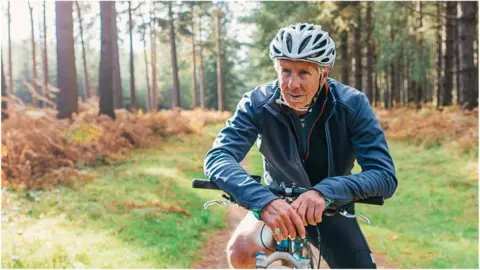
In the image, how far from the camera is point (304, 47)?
8.96 ft

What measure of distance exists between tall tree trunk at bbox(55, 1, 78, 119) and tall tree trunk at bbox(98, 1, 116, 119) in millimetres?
1804

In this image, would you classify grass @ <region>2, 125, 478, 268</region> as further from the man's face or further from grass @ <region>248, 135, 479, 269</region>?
the man's face

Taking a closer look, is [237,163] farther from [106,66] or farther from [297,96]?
[106,66]

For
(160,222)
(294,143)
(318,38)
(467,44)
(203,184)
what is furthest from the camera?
(467,44)

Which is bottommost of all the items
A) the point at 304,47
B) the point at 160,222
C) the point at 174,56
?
the point at 160,222

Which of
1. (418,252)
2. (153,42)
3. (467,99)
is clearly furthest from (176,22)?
(418,252)

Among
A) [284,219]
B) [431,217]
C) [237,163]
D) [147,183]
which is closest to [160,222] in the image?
[147,183]

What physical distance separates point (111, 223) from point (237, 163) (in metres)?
4.85

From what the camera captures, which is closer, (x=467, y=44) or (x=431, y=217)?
(x=431, y=217)

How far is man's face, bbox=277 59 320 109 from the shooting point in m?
2.75

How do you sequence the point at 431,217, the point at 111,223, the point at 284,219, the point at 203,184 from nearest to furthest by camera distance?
1. the point at 284,219
2. the point at 203,184
3. the point at 111,223
4. the point at 431,217

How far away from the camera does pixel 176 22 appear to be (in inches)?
1309

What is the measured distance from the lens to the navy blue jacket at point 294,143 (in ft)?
8.42

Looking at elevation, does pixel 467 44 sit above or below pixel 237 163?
above
